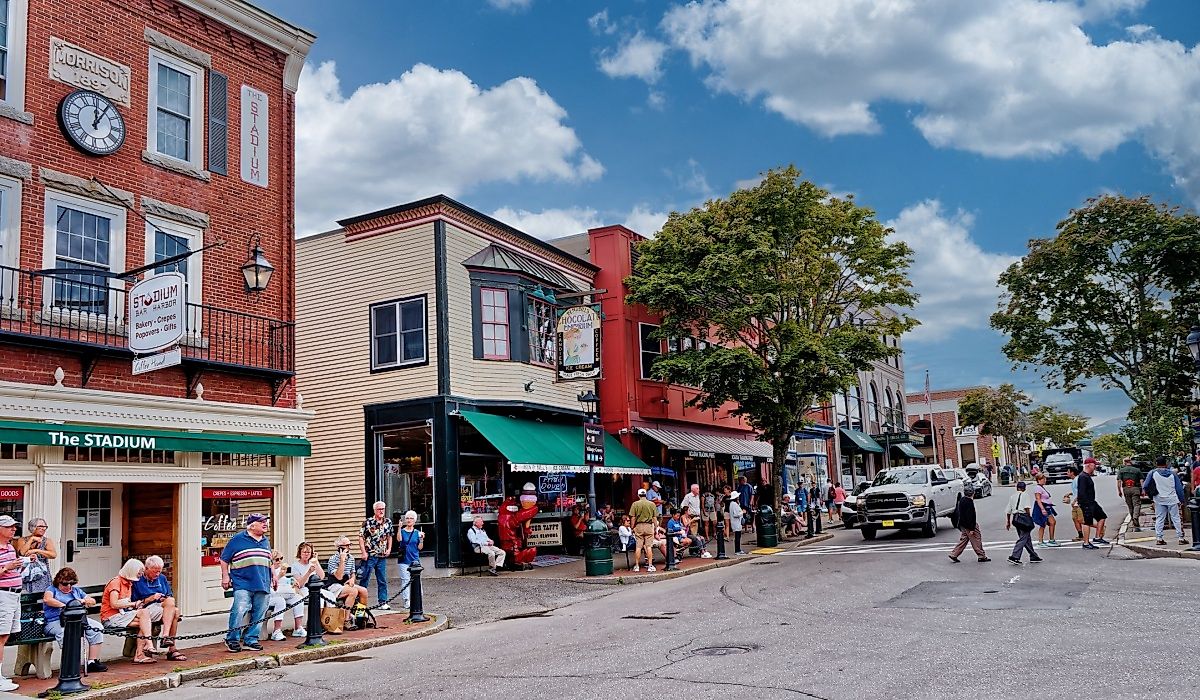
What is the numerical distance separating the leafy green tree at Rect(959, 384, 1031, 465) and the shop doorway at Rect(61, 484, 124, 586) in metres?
63.8

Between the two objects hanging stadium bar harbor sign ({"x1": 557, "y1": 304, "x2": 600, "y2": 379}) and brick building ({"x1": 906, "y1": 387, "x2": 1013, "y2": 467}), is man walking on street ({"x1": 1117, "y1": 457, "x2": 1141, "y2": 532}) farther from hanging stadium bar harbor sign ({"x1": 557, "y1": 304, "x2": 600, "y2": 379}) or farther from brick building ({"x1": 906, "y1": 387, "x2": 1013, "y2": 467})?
brick building ({"x1": 906, "y1": 387, "x2": 1013, "y2": 467})

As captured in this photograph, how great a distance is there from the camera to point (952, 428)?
7969cm

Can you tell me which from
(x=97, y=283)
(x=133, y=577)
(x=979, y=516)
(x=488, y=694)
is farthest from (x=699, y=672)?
(x=979, y=516)

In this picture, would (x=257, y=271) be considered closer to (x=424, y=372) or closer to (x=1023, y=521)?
(x=424, y=372)

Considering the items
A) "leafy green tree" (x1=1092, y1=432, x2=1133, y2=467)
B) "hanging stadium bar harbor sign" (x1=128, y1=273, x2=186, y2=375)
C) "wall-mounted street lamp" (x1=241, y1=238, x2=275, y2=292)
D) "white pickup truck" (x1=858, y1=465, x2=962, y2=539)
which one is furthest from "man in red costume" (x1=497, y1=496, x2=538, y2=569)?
"leafy green tree" (x1=1092, y1=432, x2=1133, y2=467)

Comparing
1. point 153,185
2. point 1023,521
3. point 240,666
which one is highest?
point 153,185

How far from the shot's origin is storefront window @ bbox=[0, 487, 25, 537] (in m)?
12.1

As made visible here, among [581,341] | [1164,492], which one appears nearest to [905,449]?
[1164,492]

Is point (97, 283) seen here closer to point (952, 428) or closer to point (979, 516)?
point (979, 516)

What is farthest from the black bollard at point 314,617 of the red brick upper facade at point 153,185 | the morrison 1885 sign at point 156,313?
the red brick upper facade at point 153,185

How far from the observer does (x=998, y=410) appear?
222 ft

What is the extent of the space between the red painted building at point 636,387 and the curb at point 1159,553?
1080 centimetres

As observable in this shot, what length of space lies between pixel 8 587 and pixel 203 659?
2252 millimetres

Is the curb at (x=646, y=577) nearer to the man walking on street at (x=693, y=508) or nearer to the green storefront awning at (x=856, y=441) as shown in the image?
the man walking on street at (x=693, y=508)
